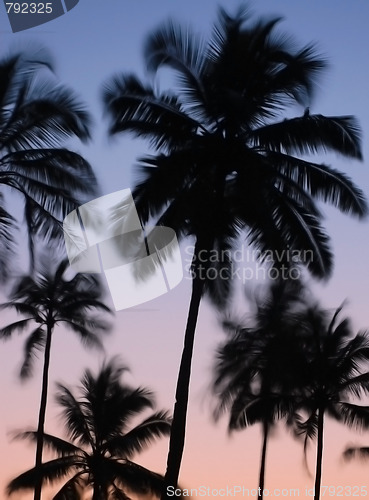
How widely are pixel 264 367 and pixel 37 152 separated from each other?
14.4 metres

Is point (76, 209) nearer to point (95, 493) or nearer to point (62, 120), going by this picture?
point (62, 120)

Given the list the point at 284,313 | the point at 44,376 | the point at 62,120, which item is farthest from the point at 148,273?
the point at 44,376

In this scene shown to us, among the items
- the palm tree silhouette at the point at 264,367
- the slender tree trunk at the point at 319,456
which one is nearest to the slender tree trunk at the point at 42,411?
the palm tree silhouette at the point at 264,367

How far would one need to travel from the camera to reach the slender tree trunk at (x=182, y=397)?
1683 centimetres

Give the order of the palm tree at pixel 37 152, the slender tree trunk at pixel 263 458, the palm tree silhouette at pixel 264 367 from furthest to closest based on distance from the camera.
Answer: the slender tree trunk at pixel 263 458, the palm tree silhouette at pixel 264 367, the palm tree at pixel 37 152

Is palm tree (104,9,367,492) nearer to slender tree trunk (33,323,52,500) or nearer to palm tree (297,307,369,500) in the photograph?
palm tree (297,307,369,500)

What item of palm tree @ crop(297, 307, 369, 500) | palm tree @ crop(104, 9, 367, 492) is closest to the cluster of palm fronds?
palm tree @ crop(104, 9, 367, 492)

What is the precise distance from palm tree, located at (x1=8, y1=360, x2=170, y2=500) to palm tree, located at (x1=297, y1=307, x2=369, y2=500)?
4883 mm

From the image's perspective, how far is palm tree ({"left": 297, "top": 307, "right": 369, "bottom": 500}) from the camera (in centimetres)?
2623

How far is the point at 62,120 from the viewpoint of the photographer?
16406 mm

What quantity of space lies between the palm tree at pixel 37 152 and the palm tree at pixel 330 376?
438 inches

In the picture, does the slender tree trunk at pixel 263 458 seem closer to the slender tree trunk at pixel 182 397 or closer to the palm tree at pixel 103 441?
the palm tree at pixel 103 441

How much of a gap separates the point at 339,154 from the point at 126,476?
17.4 metres

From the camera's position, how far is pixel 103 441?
105 ft
